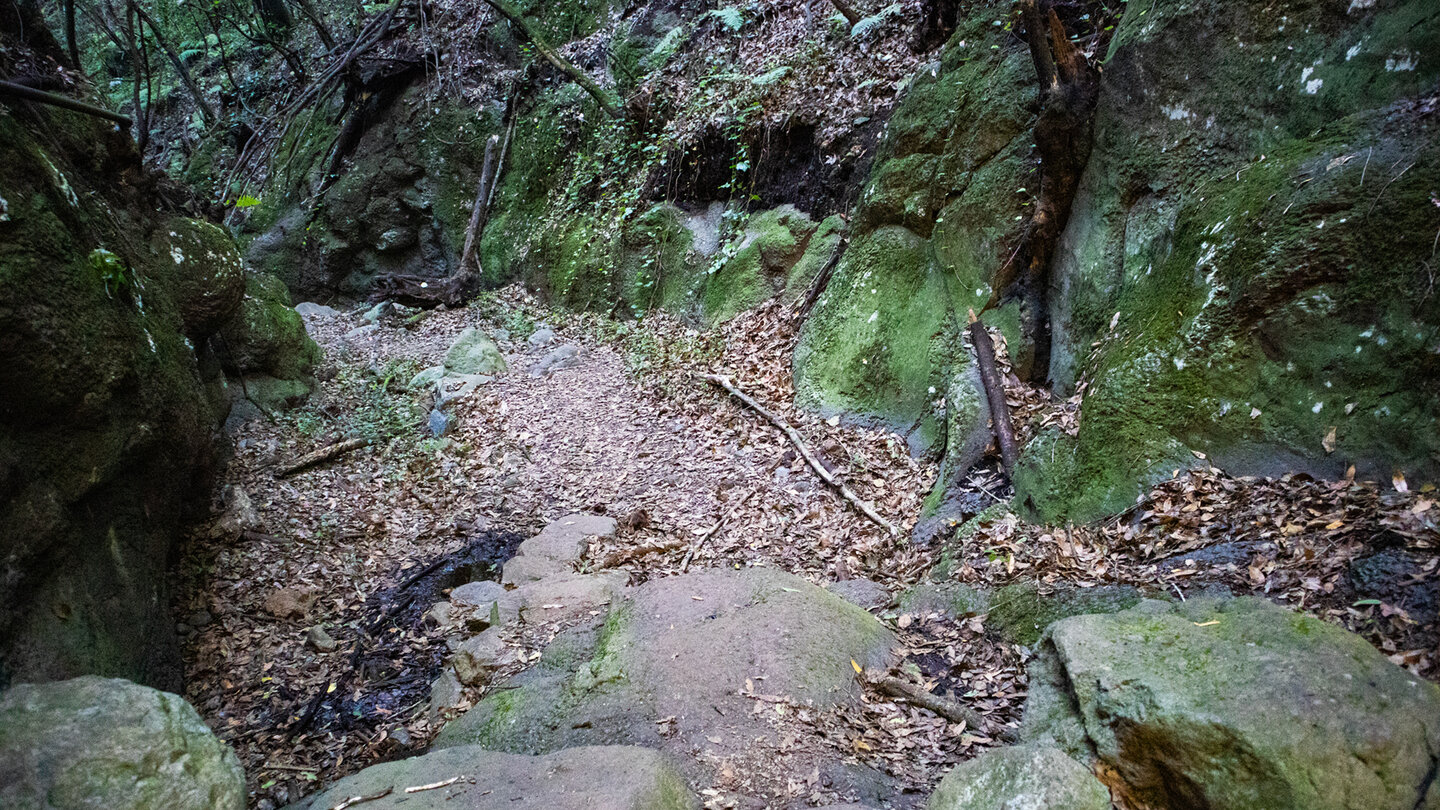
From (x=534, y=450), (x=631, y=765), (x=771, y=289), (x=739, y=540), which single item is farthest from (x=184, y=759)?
(x=771, y=289)

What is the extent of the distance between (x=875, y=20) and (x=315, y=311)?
1299 centimetres

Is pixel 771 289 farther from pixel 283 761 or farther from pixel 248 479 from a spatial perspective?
pixel 283 761

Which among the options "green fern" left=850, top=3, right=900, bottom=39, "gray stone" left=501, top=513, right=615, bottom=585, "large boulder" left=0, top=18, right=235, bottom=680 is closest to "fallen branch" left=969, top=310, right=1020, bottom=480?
"gray stone" left=501, top=513, right=615, bottom=585

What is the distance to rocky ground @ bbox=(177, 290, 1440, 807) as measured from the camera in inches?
137

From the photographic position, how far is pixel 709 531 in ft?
21.7

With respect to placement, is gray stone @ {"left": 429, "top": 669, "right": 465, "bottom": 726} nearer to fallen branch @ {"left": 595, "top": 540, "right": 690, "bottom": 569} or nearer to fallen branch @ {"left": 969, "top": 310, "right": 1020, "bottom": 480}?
fallen branch @ {"left": 595, "top": 540, "right": 690, "bottom": 569}

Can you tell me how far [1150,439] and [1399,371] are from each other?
1.28 metres

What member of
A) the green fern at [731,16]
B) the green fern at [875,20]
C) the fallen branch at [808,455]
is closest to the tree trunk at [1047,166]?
the fallen branch at [808,455]

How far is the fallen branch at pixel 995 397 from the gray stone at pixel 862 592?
4.90 ft

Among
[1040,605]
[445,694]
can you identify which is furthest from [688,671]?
[1040,605]

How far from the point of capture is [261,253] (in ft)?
54.8

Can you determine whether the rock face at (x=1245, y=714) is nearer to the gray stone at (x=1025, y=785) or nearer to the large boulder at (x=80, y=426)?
the gray stone at (x=1025, y=785)

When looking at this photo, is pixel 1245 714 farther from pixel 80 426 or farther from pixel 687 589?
pixel 80 426

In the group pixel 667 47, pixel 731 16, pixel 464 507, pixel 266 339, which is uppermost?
pixel 667 47
